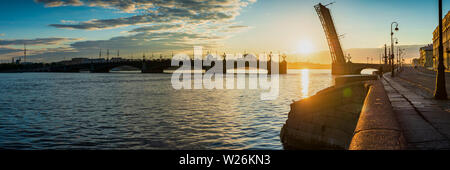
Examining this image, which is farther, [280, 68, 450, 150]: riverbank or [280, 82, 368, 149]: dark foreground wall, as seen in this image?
[280, 82, 368, 149]: dark foreground wall

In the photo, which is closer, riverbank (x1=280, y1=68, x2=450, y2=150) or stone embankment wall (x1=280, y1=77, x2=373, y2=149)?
riverbank (x1=280, y1=68, x2=450, y2=150)

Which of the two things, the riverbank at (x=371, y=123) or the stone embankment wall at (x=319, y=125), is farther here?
the stone embankment wall at (x=319, y=125)

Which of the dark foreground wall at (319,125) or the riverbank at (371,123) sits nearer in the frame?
the riverbank at (371,123)

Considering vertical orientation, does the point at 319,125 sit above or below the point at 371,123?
below

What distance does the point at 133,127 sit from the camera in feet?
59.6

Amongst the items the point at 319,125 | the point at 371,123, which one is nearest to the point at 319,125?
the point at 319,125

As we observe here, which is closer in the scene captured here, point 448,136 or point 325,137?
point 448,136

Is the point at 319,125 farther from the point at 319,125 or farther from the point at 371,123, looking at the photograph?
the point at 371,123

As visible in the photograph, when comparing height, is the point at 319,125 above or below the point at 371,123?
below

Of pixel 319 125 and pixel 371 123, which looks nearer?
pixel 371 123

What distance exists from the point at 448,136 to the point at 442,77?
380 inches
